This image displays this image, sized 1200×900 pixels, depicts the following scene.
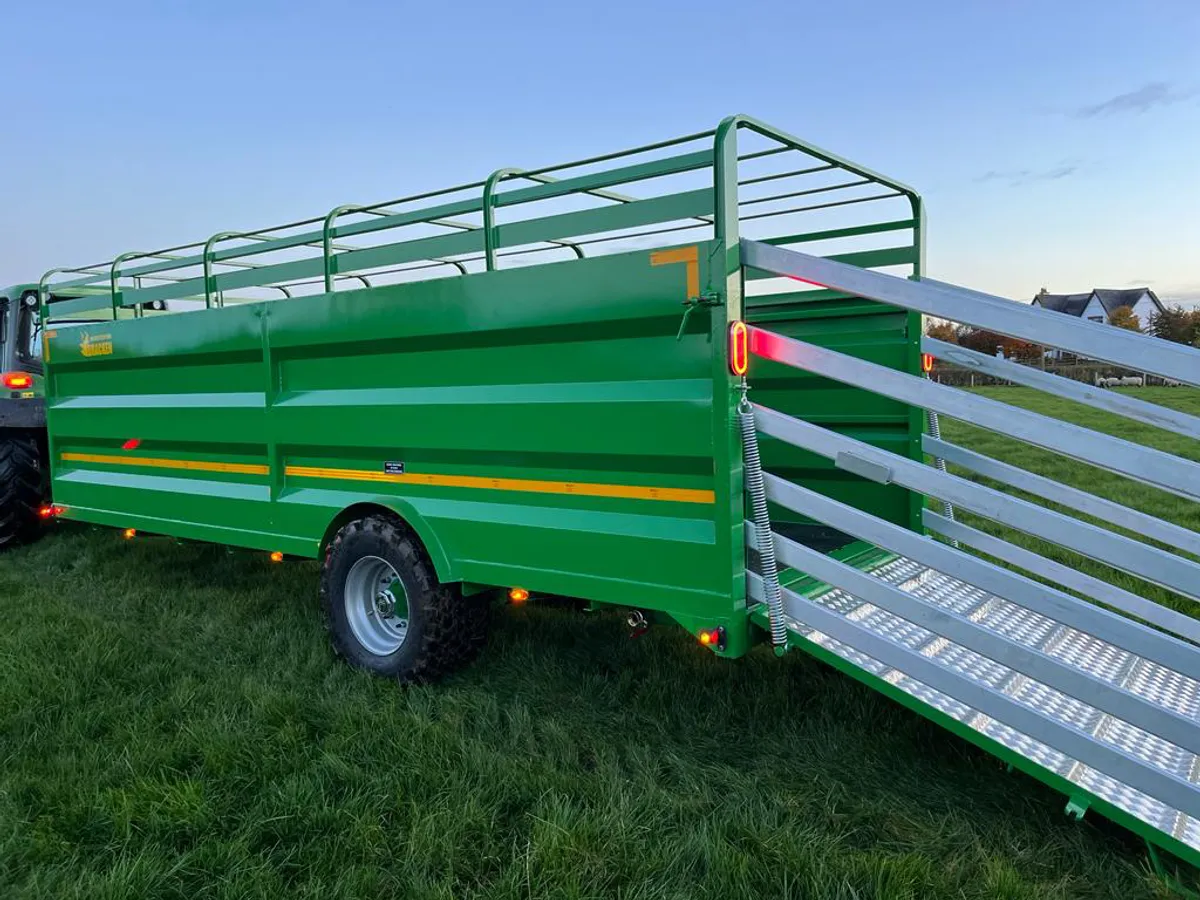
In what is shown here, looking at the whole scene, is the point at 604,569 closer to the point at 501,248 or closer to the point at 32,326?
the point at 501,248

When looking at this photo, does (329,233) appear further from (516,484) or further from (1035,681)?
(1035,681)

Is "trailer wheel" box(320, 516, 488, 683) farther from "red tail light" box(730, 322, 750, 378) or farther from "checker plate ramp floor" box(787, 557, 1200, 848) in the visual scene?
"red tail light" box(730, 322, 750, 378)

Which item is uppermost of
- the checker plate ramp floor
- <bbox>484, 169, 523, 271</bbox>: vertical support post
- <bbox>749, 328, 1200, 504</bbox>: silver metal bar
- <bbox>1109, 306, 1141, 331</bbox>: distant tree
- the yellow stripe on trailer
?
<bbox>1109, 306, 1141, 331</bbox>: distant tree

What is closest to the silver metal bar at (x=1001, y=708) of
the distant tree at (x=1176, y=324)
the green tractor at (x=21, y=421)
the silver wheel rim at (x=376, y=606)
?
the silver wheel rim at (x=376, y=606)

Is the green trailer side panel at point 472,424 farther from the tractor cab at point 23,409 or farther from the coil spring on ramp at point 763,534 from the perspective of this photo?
the tractor cab at point 23,409

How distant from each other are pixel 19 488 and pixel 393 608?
4.44 meters

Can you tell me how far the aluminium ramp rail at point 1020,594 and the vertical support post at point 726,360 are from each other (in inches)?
4.1

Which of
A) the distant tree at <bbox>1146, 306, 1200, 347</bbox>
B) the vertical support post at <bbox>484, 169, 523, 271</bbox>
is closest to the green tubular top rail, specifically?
the vertical support post at <bbox>484, 169, 523, 271</bbox>

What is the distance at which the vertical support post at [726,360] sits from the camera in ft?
9.82

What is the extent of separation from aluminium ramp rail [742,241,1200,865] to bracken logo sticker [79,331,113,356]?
446cm

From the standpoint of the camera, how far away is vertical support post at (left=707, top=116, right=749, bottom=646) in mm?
2994

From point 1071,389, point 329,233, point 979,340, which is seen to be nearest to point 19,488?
point 329,233

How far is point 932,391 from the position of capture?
2.87 meters

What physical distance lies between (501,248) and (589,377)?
835 mm
